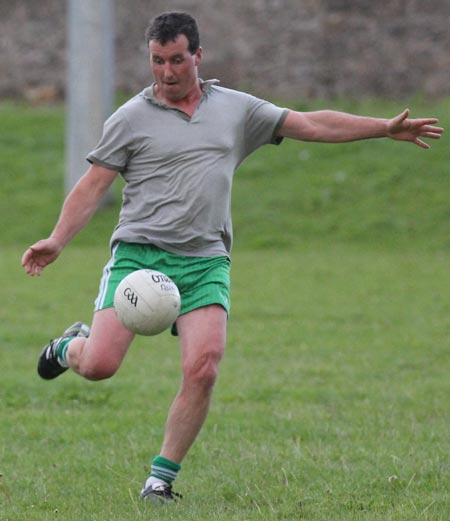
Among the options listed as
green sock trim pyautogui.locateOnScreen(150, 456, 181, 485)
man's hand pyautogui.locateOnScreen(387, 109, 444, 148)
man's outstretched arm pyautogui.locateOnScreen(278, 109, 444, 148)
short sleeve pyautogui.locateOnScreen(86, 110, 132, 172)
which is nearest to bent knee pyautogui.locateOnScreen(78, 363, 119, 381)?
green sock trim pyautogui.locateOnScreen(150, 456, 181, 485)

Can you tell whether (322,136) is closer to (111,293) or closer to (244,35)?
(111,293)

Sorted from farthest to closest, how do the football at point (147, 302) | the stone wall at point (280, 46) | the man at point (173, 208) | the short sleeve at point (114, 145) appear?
the stone wall at point (280, 46) < the short sleeve at point (114, 145) < the man at point (173, 208) < the football at point (147, 302)

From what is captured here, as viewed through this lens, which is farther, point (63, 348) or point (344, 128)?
point (63, 348)

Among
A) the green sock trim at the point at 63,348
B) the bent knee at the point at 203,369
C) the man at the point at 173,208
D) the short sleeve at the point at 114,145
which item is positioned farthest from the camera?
the green sock trim at the point at 63,348

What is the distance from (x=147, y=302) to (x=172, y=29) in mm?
1338

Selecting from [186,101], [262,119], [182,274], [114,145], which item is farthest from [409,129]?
[114,145]

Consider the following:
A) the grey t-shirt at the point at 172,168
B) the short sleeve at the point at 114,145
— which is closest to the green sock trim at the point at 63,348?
the grey t-shirt at the point at 172,168

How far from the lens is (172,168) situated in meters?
6.27

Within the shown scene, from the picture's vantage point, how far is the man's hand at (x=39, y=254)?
6.25 meters

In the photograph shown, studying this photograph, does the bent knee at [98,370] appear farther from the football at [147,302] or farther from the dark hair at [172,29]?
the dark hair at [172,29]

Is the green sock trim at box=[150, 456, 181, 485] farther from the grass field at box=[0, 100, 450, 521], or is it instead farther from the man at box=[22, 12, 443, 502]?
the grass field at box=[0, 100, 450, 521]

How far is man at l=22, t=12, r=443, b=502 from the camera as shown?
20.2 feet

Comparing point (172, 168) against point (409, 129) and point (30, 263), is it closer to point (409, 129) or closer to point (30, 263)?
point (30, 263)

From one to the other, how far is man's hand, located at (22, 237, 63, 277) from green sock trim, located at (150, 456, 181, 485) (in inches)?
44.2
